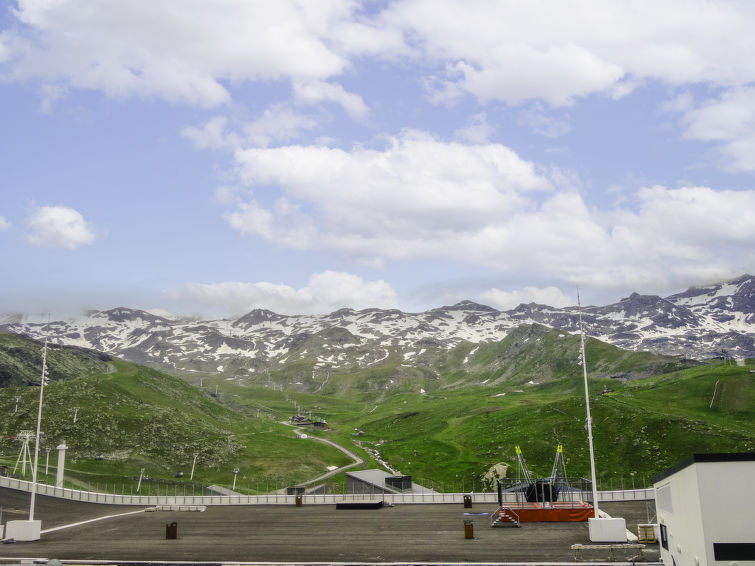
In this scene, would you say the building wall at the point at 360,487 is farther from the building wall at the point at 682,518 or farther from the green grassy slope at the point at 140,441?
the green grassy slope at the point at 140,441

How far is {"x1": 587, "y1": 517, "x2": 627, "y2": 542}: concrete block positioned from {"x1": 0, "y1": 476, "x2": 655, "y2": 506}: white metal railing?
21250 mm

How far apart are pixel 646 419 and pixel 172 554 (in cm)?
12379

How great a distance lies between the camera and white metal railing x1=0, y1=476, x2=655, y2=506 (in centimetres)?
6531

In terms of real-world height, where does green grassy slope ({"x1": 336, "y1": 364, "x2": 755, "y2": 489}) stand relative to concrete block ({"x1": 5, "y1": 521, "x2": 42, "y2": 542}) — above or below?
above

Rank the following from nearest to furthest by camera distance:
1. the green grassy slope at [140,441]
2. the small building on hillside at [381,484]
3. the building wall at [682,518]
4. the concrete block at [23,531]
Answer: the building wall at [682,518] < the concrete block at [23,531] < the small building on hillside at [381,484] < the green grassy slope at [140,441]

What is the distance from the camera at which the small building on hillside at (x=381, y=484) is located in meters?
77.5

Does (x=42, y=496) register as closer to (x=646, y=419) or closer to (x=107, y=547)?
(x=107, y=547)

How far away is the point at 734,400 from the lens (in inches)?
6127

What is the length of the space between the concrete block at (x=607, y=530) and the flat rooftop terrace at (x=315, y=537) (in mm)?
1499

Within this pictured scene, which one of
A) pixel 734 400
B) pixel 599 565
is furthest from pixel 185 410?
pixel 599 565

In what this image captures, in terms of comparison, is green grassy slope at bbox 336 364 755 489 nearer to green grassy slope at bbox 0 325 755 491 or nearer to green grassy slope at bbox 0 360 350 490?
green grassy slope at bbox 0 325 755 491

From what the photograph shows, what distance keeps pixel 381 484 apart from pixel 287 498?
14.2 meters

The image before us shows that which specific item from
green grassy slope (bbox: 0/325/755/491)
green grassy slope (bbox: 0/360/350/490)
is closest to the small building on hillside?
green grassy slope (bbox: 0/325/755/491)

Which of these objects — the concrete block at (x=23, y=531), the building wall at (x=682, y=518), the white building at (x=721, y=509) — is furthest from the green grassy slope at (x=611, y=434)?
the concrete block at (x=23, y=531)
